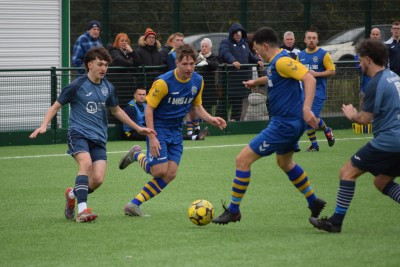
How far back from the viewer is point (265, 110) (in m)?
19.8

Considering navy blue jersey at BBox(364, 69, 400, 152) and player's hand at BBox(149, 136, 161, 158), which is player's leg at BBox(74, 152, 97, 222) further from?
navy blue jersey at BBox(364, 69, 400, 152)

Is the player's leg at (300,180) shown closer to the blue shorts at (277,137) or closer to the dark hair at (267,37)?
the blue shorts at (277,137)

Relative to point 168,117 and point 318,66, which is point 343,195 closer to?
point 168,117

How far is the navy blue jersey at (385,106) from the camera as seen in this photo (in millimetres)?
8070

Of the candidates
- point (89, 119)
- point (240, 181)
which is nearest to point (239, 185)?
point (240, 181)

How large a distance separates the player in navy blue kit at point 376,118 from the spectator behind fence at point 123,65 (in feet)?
33.9

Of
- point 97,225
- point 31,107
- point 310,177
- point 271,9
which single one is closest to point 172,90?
point 97,225

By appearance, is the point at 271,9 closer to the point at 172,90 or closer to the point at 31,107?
the point at 31,107

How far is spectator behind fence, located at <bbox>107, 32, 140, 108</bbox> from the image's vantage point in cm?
1817

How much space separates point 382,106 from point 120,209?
140 inches

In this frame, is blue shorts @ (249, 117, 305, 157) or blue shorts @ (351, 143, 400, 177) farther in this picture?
blue shorts @ (249, 117, 305, 157)

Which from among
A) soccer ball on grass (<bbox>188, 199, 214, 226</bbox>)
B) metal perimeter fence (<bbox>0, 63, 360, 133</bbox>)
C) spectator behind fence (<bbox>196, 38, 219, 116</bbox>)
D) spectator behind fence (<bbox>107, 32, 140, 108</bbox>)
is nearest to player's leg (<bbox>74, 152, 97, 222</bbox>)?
soccer ball on grass (<bbox>188, 199, 214, 226</bbox>)

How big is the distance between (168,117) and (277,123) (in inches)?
55.6

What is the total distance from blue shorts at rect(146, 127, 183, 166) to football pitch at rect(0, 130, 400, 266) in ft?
1.98
